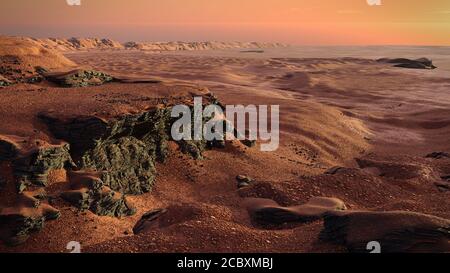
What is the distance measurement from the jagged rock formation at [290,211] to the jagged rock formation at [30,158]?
5094 millimetres

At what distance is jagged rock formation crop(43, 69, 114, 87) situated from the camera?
1434 centimetres

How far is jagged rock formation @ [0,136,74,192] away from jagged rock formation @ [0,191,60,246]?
0.38m

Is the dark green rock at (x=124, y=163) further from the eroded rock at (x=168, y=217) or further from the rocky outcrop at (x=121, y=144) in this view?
the eroded rock at (x=168, y=217)

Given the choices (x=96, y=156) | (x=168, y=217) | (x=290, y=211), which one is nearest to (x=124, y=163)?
(x=96, y=156)

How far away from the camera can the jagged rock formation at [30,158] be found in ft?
29.8

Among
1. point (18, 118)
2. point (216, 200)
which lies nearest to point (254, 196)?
point (216, 200)

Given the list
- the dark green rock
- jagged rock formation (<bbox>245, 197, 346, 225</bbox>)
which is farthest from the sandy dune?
the dark green rock

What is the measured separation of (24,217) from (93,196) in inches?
65.3

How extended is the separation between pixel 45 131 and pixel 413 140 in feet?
66.9

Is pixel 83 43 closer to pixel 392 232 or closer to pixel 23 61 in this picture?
pixel 23 61

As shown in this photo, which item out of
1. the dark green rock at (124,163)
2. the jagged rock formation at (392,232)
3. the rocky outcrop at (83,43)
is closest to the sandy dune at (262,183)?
the jagged rock formation at (392,232)

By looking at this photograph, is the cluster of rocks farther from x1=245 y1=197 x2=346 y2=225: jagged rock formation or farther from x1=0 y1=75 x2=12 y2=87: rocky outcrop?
x1=0 y1=75 x2=12 y2=87: rocky outcrop

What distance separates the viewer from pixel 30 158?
9156mm
